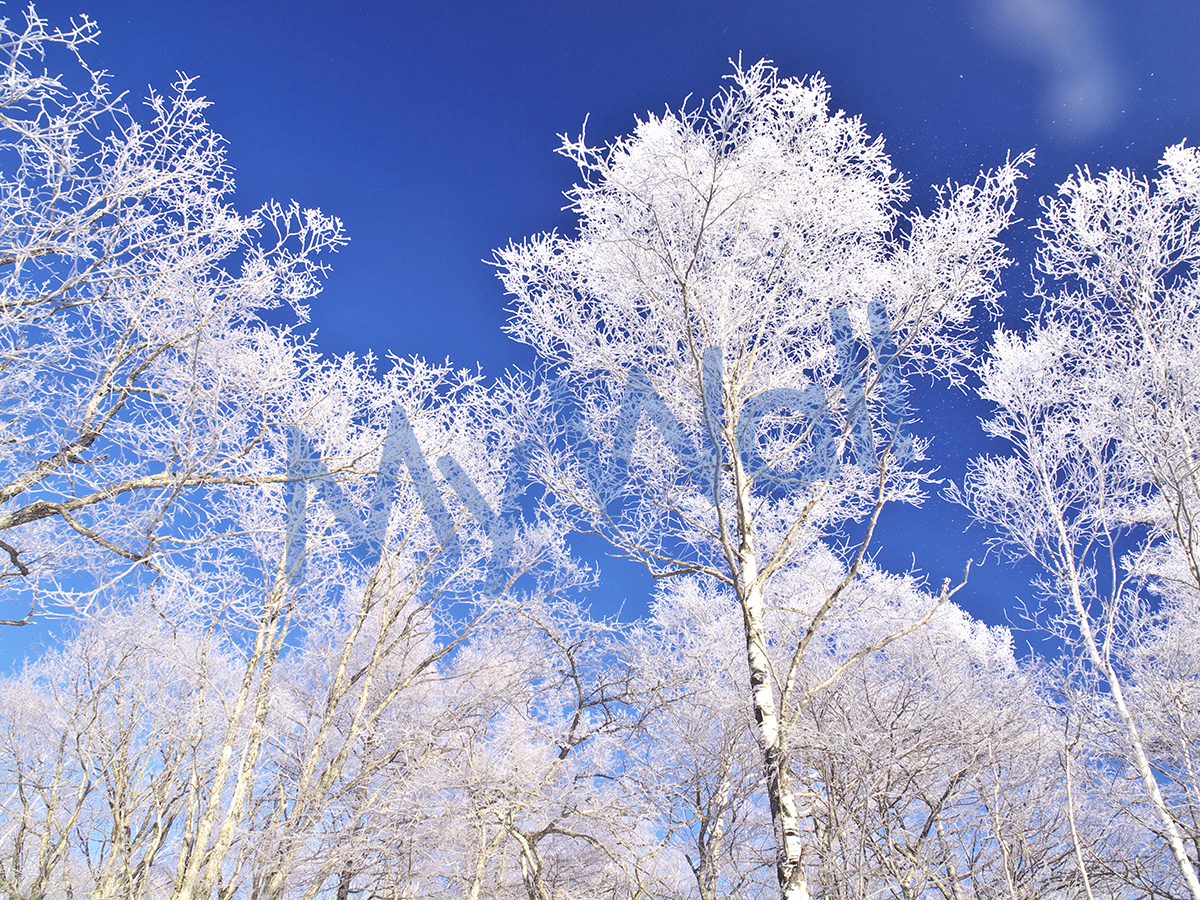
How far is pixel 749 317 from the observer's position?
472 centimetres

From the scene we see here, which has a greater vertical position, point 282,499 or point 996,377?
point 996,377

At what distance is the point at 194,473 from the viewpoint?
3893 mm

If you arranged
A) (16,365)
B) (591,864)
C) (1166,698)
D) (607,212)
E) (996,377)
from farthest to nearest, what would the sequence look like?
(591,864), (996,377), (1166,698), (607,212), (16,365)

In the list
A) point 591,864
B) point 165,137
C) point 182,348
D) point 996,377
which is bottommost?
point 591,864

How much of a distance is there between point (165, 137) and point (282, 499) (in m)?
4.35

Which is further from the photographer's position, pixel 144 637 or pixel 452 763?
pixel 144 637

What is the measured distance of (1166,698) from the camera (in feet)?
22.1

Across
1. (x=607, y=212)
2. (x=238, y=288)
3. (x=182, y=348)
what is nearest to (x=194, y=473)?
(x=182, y=348)

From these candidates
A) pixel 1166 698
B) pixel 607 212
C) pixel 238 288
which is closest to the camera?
pixel 238 288

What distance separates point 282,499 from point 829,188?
22.0ft

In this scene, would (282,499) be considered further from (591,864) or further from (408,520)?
(591,864)

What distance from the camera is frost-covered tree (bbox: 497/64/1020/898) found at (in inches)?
164

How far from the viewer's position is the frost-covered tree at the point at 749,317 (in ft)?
13.7

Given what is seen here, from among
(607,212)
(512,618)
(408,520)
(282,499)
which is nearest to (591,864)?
(512,618)
